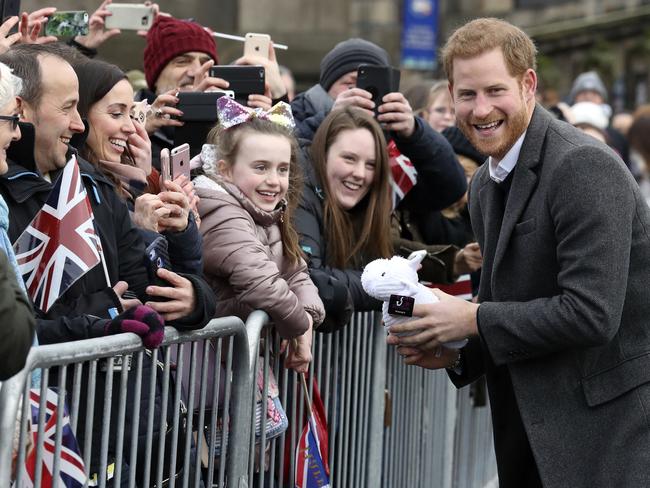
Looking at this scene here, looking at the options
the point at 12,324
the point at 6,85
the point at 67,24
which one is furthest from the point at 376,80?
the point at 12,324

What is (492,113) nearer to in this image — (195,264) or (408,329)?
(408,329)

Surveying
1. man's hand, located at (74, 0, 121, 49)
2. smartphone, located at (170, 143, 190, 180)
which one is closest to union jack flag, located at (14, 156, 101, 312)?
smartphone, located at (170, 143, 190, 180)

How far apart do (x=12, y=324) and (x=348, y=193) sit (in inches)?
132

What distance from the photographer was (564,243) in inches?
169

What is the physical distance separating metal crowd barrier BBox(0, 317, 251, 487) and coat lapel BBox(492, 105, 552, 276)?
936 mm

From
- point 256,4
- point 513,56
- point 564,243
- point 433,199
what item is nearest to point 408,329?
point 564,243

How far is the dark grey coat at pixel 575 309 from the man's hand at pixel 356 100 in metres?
2.03

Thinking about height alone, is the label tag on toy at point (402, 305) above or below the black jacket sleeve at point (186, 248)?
below

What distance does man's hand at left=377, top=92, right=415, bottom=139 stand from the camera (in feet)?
21.6

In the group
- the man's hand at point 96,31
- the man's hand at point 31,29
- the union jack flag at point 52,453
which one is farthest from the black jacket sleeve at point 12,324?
the man's hand at point 96,31

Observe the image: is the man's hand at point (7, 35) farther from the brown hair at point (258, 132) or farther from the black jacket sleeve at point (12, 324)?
the black jacket sleeve at point (12, 324)

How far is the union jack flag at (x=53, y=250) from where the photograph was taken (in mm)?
4039

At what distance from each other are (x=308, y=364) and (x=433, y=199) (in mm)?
1949

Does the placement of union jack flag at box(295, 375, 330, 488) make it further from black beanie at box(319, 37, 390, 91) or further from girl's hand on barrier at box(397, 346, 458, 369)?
black beanie at box(319, 37, 390, 91)
